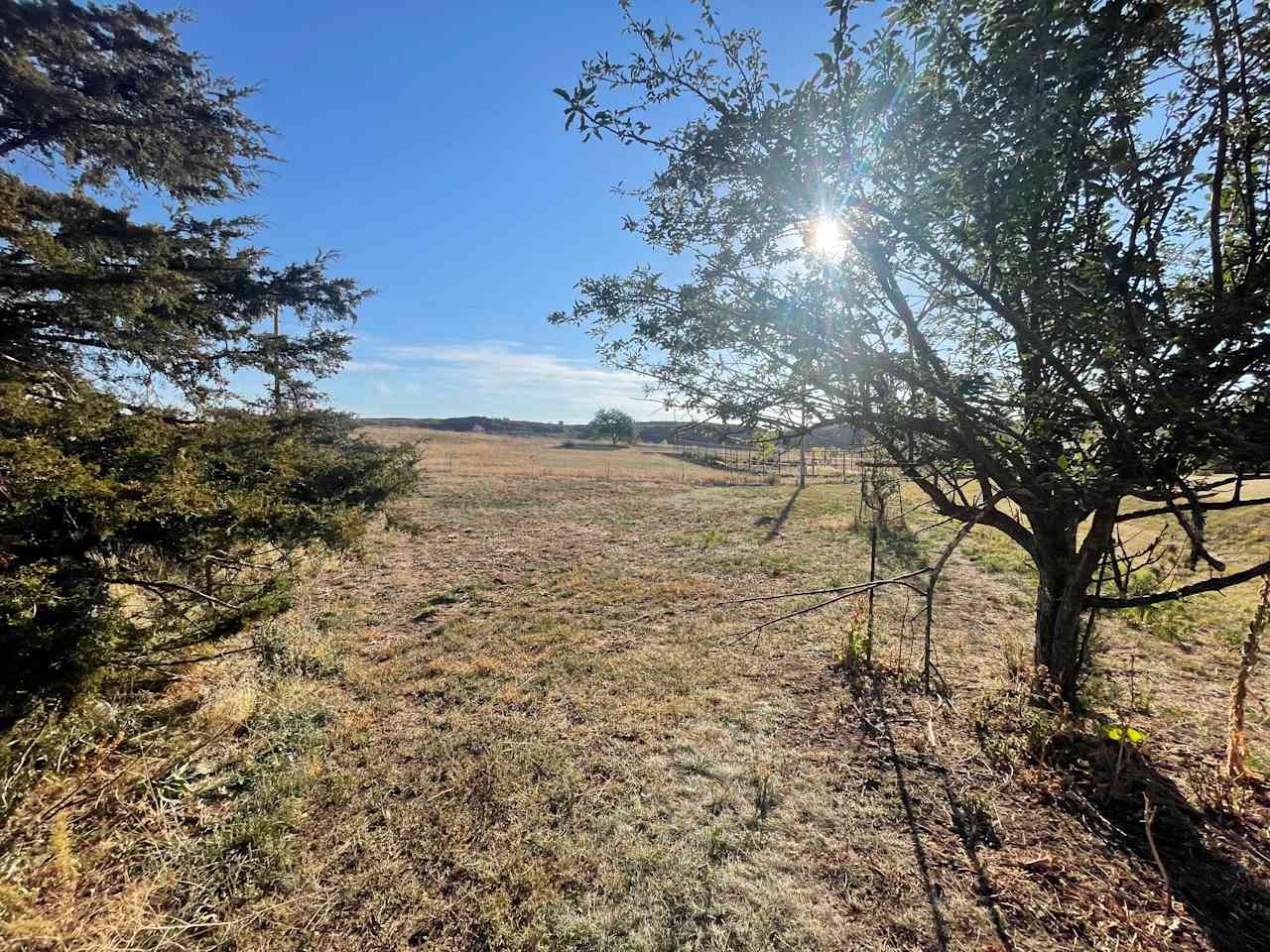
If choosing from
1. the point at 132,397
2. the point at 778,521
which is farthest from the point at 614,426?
the point at 132,397

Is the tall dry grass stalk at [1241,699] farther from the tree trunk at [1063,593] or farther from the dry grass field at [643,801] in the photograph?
the tree trunk at [1063,593]

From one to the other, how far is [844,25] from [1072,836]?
4.72 metres

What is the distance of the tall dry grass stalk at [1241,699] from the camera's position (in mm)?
2877

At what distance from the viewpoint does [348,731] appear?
421 cm

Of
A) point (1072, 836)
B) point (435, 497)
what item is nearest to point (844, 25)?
point (1072, 836)

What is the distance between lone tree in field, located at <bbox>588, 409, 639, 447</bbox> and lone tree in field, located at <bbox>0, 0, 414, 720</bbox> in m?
53.1

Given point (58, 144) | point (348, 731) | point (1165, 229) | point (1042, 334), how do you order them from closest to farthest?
point (1165, 229)
point (1042, 334)
point (348, 731)
point (58, 144)

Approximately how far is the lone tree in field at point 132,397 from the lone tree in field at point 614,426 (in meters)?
53.1

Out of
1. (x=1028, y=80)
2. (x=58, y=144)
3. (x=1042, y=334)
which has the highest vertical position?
(x=58, y=144)

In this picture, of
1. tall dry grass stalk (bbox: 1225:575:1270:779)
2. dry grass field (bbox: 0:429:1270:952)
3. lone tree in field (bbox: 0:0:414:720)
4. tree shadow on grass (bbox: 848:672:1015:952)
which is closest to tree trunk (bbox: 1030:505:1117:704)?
dry grass field (bbox: 0:429:1270:952)

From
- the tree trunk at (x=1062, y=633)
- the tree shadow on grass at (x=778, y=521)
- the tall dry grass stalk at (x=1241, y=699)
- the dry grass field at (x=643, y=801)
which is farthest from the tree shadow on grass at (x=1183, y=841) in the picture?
the tree shadow on grass at (x=778, y=521)

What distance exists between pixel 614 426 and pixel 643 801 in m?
59.8

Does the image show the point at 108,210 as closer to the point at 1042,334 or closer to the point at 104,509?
the point at 104,509

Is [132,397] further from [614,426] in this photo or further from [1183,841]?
[614,426]
